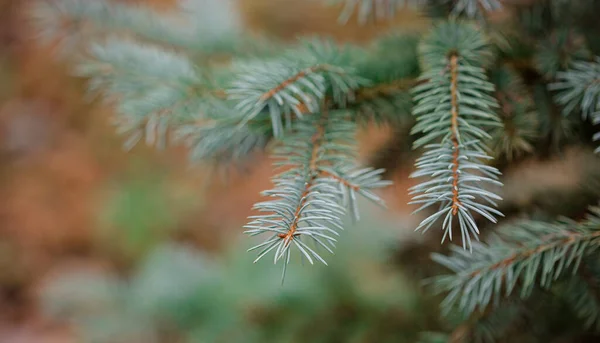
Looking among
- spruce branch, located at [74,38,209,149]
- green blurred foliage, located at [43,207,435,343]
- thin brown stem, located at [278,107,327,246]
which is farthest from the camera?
green blurred foliage, located at [43,207,435,343]

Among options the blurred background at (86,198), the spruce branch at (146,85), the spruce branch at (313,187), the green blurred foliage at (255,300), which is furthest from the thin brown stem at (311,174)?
the blurred background at (86,198)

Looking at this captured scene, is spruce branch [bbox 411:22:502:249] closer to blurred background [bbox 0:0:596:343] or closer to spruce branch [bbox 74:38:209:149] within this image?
spruce branch [bbox 74:38:209:149]

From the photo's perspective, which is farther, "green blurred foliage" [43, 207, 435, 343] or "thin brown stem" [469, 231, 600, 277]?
"green blurred foliage" [43, 207, 435, 343]

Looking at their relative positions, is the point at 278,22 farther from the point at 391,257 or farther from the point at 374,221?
the point at 391,257

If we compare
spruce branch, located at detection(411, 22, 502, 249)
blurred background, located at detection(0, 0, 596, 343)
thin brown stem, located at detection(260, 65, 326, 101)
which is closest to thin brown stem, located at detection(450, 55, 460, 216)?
spruce branch, located at detection(411, 22, 502, 249)

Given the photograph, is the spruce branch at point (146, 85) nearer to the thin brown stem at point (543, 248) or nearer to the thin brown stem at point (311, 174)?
the thin brown stem at point (311, 174)

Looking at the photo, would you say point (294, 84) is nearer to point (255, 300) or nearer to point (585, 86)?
point (585, 86)

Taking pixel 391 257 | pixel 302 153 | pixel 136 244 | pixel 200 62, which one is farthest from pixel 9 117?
pixel 302 153

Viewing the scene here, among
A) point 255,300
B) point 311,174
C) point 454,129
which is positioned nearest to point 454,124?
point 454,129
